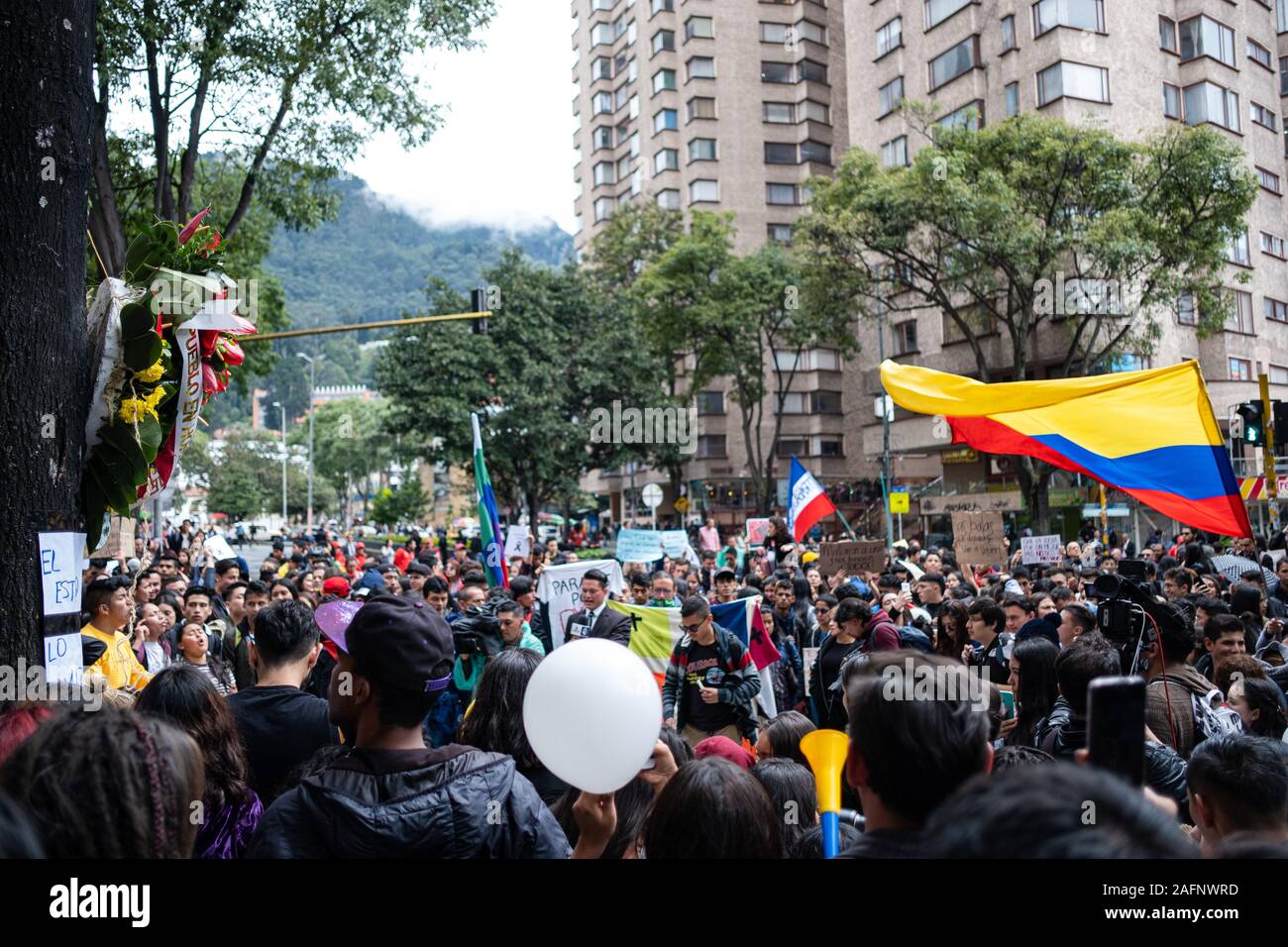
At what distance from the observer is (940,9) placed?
35.2m

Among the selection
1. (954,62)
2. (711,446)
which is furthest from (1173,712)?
(711,446)

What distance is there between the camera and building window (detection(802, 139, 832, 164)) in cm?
5284

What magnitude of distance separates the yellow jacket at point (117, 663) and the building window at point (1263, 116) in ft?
127

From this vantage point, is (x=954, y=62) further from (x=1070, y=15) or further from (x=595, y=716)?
(x=595, y=716)

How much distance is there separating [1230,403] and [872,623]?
94.1 feet

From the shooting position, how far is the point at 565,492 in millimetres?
37031

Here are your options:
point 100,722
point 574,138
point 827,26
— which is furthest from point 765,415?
point 100,722

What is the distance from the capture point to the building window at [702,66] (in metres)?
52.6

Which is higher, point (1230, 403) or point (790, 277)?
point (790, 277)
